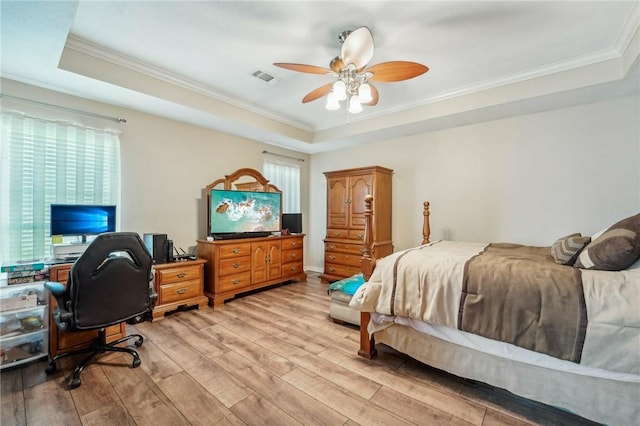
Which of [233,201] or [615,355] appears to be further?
[233,201]

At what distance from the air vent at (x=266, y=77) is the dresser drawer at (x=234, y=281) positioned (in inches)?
96.9

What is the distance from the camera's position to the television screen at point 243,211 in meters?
3.62

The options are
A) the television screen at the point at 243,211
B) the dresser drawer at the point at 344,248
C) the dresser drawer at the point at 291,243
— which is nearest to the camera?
the television screen at the point at 243,211

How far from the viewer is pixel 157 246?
3.04m

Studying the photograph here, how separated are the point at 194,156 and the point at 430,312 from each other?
3502mm

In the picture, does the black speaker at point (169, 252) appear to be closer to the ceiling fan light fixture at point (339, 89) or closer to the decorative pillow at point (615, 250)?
the ceiling fan light fixture at point (339, 89)

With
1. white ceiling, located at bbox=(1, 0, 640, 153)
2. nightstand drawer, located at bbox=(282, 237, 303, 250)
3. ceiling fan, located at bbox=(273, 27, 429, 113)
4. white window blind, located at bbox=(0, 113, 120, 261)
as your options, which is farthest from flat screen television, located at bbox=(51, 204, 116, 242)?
ceiling fan, located at bbox=(273, 27, 429, 113)

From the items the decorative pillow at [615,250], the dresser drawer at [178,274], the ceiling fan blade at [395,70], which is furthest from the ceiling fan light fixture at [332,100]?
the dresser drawer at [178,274]

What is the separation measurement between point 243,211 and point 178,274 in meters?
1.22

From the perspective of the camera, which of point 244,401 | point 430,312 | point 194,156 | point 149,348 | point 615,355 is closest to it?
point 615,355

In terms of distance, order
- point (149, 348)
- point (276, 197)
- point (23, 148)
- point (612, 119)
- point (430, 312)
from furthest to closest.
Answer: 1. point (276, 197)
2. point (612, 119)
3. point (23, 148)
4. point (149, 348)
5. point (430, 312)

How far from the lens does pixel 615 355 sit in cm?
128

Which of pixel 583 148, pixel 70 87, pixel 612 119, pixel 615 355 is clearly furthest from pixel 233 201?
pixel 612 119

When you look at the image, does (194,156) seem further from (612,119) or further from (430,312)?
A: (612,119)
